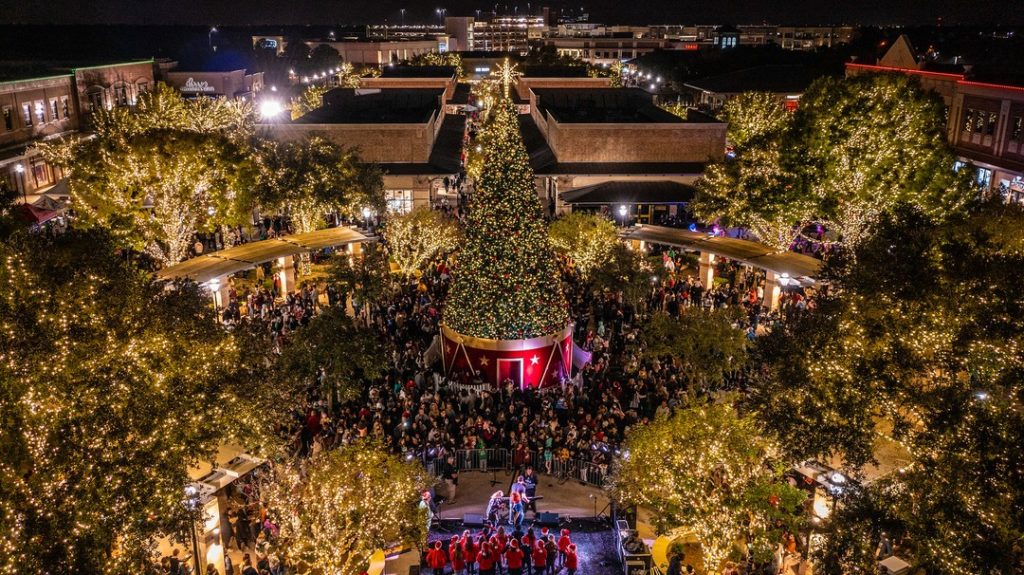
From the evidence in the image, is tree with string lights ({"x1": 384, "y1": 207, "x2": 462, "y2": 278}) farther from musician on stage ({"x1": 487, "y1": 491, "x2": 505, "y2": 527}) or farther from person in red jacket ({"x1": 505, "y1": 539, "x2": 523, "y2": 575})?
person in red jacket ({"x1": 505, "y1": 539, "x2": 523, "y2": 575})

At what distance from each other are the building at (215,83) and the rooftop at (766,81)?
50596 millimetres

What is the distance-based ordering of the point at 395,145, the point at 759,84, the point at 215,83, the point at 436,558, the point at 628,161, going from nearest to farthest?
1. the point at 436,558
2. the point at 395,145
3. the point at 628,161
4. the point at 215,83
5. the point at 759,84

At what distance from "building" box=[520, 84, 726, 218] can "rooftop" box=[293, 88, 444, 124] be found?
8733 mm

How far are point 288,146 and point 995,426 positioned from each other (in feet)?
100

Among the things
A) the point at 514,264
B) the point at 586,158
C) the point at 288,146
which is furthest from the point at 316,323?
the point at 586,158

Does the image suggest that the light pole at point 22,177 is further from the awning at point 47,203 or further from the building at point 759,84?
the building at point 759,84

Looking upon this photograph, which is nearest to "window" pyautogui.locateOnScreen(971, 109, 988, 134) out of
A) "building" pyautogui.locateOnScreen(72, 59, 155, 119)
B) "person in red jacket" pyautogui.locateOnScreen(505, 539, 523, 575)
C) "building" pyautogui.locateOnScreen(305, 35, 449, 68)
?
"person in red jacket" pyautogui.locateOnScreen(505, 539, 523, 575)

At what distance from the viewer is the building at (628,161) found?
4009 cm

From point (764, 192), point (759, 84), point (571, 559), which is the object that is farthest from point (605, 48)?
point (571, 559)

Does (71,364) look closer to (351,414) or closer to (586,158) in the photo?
(351,414)

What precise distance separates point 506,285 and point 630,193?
2054 centimetres

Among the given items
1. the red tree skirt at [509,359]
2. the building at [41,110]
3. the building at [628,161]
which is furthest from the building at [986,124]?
the building at [41,110]

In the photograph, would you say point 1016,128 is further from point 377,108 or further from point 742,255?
point 377,108

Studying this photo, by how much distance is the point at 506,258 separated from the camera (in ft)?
68.6
